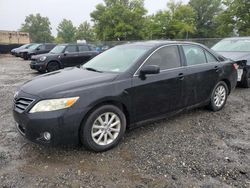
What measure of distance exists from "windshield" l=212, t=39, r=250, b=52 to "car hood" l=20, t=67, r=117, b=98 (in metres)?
5.94

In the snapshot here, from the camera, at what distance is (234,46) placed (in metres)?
8.44

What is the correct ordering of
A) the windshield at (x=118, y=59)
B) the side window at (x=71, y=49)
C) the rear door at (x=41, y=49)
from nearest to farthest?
1. the windshield at (x=118, y=59)
2. the side window at (x=71, y=49)
3. the rear door at (x=41, y=49)

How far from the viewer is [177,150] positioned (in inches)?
144

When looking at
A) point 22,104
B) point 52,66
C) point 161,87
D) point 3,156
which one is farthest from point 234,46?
point 52,66

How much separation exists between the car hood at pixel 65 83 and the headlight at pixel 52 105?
7 centimetres

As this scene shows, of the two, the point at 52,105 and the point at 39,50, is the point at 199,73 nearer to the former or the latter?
the point at 52,105

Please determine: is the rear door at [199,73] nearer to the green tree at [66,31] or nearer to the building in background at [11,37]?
the building in background at [11,37]

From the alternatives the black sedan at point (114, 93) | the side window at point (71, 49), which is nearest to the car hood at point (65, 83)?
the black sedan at point (114, 93)

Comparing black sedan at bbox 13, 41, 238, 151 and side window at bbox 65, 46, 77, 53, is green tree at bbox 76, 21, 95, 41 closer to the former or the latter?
side window at bbox 65, 46, 77, 53

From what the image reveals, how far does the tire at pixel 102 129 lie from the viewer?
134 inches

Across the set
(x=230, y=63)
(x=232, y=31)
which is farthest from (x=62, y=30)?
(x=230, y=63)

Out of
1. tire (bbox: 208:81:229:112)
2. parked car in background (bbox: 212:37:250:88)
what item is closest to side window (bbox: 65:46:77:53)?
parked car in background (bbox: 212:37:250:88)

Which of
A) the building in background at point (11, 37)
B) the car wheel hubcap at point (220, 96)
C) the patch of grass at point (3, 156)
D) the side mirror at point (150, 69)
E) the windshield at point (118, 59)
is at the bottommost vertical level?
the patch of grass at point (3, 156)

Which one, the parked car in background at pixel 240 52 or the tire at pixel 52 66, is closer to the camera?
the parked car in background at pixel 240 52
